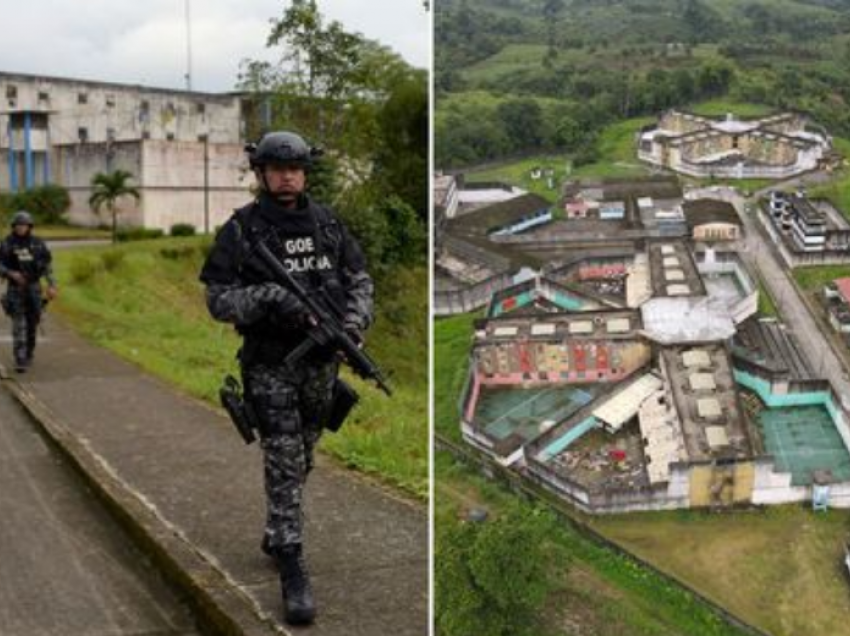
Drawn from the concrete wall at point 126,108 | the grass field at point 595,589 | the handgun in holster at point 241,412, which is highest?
the concrete wall at point 126,108

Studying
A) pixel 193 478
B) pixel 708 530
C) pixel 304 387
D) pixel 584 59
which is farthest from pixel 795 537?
pixel 193 478

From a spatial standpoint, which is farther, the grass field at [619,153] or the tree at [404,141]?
the tree at [404,141]

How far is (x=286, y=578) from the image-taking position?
132 inches

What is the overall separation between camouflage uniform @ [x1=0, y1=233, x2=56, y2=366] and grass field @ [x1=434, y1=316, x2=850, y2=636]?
22.8 ft

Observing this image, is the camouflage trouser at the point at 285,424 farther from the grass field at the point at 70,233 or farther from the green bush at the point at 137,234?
the grass field at the point at 70,233

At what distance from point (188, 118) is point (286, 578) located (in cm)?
4065

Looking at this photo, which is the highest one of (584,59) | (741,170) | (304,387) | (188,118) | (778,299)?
(188,118)

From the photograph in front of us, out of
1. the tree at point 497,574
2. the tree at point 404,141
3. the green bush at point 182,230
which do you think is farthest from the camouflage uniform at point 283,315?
the green bush at point 182,230

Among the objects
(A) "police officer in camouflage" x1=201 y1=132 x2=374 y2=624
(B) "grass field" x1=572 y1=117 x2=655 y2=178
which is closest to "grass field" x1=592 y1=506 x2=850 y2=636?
(B) "grass field" x1=572 y1=117 x2=655 y2=178

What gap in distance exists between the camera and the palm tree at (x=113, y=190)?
2919 centimetres

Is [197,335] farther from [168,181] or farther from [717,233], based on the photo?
[168,181]

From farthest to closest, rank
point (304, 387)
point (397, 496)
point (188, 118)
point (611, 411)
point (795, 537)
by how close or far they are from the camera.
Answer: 1. point (188, 118)
2. point (397, 496)
3. point (304, 387)
4. point (611, 411)
5. point (795, 537)

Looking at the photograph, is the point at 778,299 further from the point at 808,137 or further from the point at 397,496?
the point at 397,496

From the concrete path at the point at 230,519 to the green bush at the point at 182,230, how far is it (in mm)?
22819
